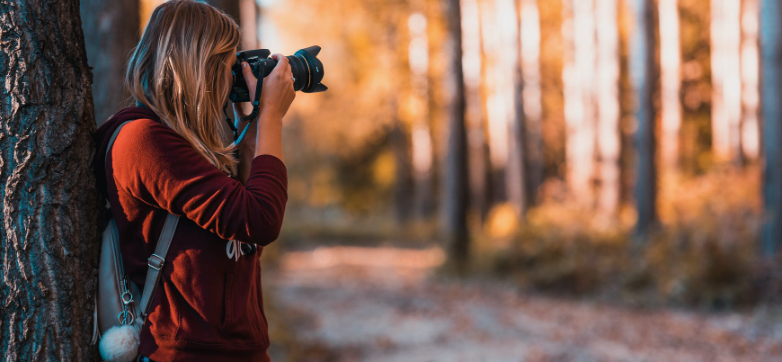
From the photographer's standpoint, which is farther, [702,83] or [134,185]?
[702,83]

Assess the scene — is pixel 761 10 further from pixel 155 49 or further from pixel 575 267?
pixel 155 49

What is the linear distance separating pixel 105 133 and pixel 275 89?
1.60ft

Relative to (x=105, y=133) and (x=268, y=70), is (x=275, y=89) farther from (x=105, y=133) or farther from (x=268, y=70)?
(x=105, y=133)

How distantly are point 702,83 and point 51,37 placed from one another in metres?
29.0

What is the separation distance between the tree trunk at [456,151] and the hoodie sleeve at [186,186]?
1036 cm

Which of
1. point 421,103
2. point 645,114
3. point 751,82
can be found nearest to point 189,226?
point 645,114

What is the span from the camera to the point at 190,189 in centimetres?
167

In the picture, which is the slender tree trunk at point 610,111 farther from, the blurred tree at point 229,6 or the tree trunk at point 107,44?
the tree trunk at point 107,44

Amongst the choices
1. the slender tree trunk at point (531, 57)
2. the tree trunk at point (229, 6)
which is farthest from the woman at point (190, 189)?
the slender tree trunk at point (531, 57)

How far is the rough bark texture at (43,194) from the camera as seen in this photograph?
177cm

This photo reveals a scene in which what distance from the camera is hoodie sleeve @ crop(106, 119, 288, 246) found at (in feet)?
5.48

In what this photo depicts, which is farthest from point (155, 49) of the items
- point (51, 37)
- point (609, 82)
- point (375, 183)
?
point (375, 183)

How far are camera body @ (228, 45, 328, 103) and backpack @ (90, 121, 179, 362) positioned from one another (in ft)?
1.13

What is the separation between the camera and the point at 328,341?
7.24 m
